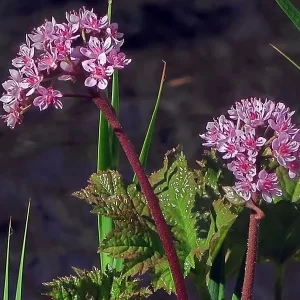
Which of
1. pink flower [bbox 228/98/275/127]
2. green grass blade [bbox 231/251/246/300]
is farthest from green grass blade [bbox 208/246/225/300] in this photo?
pink flower [bbox 228/98/275/127]

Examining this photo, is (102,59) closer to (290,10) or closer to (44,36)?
(44,36)

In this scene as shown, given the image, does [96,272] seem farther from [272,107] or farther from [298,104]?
[298,104]

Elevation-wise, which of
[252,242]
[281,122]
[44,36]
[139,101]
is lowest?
[252,242]

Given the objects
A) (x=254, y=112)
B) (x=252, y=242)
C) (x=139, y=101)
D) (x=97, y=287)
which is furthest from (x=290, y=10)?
(x=139, y=101)

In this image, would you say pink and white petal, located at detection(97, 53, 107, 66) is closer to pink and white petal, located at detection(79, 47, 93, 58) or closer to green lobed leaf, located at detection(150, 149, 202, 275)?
pink and white petal, located at detection(79, 47, 93, 58)

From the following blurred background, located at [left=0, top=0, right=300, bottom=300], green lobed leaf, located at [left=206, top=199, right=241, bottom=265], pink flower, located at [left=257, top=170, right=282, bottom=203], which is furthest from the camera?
blurred background, located at [left=0, top=0, right=300, bottom=300]

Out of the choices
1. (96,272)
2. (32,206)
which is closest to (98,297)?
(96,272)
